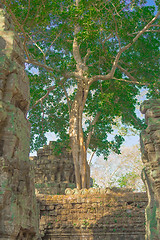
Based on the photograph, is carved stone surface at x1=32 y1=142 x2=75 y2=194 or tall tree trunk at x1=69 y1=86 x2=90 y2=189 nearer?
tall tree trunk at x1=69 y1=86 x2=90 y2=189

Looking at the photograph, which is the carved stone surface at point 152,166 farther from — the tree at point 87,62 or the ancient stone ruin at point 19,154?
the tree at point 87,62

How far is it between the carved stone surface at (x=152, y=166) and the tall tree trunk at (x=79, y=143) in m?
7.34

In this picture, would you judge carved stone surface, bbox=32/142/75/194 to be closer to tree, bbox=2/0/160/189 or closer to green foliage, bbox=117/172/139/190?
tree, bbox=2/0/160/189

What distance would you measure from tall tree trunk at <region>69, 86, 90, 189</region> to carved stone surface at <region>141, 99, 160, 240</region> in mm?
7338

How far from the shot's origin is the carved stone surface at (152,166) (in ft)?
13.8

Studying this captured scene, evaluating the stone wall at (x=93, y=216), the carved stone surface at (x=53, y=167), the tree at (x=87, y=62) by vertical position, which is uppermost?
the tree at (x=87, y=62)

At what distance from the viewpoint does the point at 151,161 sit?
4.43 meters

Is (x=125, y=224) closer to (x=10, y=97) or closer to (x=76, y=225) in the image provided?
(x=76, y=225)

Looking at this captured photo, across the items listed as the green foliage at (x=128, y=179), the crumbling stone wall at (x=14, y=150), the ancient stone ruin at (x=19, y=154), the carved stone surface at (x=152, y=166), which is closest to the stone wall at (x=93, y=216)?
the ancient stone ruin at (x=19, y=154)

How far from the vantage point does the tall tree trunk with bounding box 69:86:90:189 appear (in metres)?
11.9

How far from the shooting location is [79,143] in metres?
12.4

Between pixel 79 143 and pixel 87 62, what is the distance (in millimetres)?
5067

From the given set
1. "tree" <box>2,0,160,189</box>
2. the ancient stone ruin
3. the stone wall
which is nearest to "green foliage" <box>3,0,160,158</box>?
"tree" <box>2,0,160,189</box>

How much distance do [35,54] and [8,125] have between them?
11162 mm
